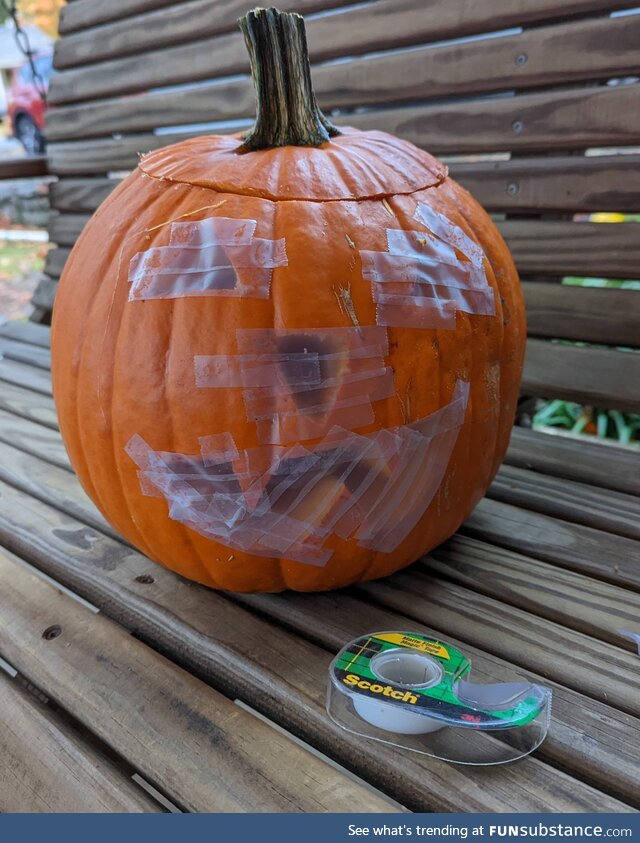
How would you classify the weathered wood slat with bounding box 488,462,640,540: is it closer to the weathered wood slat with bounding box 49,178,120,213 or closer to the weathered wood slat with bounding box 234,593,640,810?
the weathered wood slat with bounding box 234,593,640,810

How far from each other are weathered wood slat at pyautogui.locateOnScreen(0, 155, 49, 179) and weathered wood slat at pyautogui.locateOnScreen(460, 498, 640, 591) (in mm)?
1698

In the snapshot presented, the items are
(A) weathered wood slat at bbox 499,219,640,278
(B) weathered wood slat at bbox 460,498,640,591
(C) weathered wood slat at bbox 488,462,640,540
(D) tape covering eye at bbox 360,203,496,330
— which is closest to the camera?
(D) tape covering eye at bbox 360,203,496,330

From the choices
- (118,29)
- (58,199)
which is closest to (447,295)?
(118,29)

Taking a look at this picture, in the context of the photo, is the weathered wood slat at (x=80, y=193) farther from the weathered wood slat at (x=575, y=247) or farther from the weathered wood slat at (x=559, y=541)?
the weathered wood slat at (x=559, y=541)

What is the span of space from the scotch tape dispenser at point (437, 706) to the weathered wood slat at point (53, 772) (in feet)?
0.70

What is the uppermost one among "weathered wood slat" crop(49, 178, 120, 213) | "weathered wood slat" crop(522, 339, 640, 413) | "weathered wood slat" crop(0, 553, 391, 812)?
"weathered wood slat" crop(49, 178, 120, 213)

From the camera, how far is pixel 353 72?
1.54 m

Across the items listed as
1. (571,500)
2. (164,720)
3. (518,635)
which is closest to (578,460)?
(571,500)

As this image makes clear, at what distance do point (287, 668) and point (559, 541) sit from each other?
0.44 metres

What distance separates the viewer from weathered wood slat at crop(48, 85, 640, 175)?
122cm

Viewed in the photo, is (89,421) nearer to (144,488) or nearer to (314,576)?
(144,488)

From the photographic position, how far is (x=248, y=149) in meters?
0.85

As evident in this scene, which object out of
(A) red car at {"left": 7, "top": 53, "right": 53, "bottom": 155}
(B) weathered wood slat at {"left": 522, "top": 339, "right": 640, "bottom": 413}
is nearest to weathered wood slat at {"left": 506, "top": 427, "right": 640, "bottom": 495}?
(B) weathered wood slat at {"left": 522, "top": 339, "right": 640, "bottom": 413}

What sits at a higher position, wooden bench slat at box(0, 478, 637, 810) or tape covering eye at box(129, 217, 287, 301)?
tape covering eye at box(129, 217, 287, 301)
